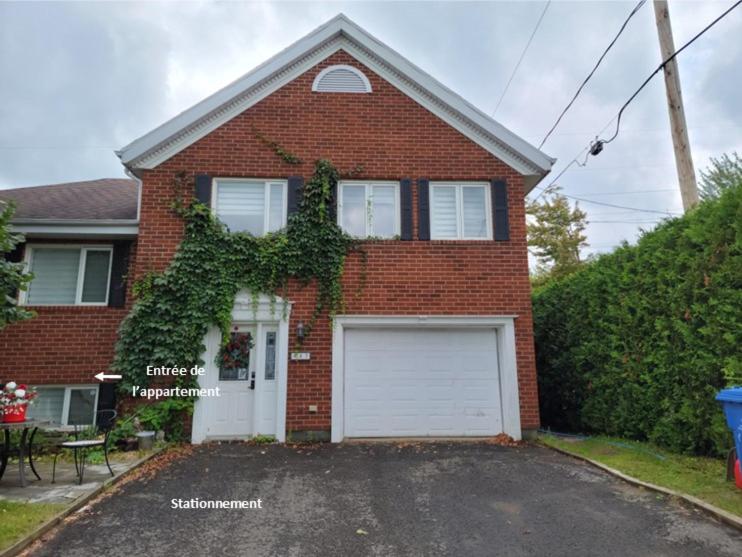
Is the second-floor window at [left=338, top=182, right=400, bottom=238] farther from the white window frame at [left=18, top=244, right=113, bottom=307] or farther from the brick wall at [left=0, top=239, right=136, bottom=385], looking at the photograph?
the white window frame at [left=18, top=244, right=113, bottom=307]

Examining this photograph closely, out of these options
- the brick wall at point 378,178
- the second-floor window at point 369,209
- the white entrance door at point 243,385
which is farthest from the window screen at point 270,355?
the second-floor window at point 369,209

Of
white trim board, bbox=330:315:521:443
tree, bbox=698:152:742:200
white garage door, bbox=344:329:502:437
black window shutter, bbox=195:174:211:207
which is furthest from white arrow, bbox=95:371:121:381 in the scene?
tree, bbox=698:152:742:200

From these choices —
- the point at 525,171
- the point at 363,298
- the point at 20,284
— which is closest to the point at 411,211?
the point at 363,298

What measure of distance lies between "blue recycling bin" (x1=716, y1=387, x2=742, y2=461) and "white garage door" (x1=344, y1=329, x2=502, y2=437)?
4.00m

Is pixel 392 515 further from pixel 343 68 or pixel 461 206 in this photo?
pixel 343 68

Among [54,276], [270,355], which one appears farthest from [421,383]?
[54,276]

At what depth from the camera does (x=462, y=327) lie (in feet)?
27.7

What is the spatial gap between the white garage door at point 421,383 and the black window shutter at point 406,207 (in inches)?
75.2

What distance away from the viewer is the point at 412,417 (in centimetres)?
809

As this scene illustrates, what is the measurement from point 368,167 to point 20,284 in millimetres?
6012

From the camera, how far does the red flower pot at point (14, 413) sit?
5.26 meters

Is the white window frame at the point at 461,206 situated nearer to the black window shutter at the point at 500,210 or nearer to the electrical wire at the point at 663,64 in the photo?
the black window shutter at the point at 500,210

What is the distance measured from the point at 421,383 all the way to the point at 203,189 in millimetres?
5592

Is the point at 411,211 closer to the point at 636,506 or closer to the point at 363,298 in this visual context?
the point at 363,298
